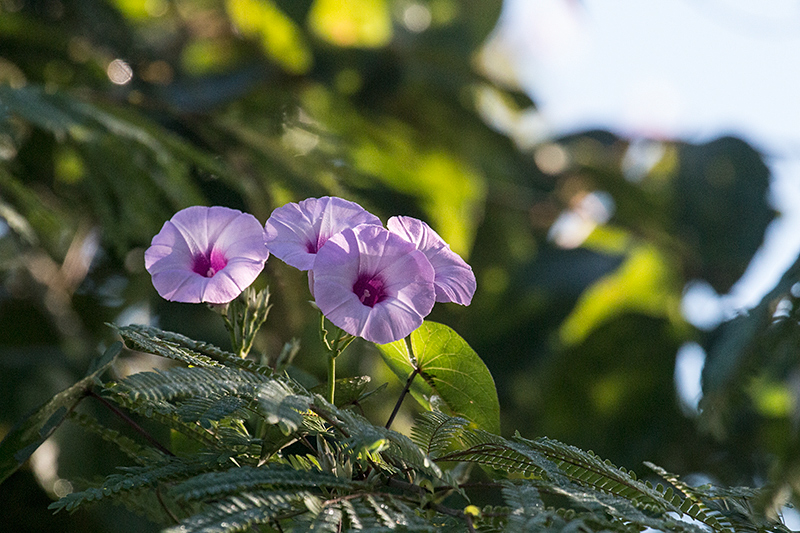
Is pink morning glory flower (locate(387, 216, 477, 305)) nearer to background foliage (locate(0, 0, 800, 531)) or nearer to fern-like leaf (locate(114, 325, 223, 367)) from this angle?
fern-like leaf (locate(114, 325, 223, 367))

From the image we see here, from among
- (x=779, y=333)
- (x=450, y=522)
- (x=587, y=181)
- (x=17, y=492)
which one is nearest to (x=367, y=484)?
(x=450, y=522)

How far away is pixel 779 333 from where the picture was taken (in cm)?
89

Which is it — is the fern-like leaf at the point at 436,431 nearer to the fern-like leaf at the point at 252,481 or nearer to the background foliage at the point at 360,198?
the fern-like leaf at the point at 252,481

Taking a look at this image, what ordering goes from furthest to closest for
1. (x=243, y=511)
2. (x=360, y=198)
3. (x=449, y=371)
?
(x=360, y=198)
(x=449, y=371)
(x=243, y=511)

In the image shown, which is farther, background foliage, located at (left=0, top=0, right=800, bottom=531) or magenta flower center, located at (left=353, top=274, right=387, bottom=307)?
background foliage, located at (left=0, top=0, right=800, bottom=531)

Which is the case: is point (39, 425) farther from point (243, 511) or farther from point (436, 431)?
point (436, 431)

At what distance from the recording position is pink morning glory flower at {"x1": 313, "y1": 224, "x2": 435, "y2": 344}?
0.54 meters

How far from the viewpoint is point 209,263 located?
0.62 meters

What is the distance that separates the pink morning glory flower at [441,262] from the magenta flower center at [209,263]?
15cm

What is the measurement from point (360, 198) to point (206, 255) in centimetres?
91

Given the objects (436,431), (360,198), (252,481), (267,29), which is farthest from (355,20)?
(252,481)

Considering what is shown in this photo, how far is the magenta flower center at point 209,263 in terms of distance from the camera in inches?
24.1

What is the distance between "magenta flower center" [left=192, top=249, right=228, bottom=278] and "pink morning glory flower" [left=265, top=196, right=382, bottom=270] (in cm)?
5

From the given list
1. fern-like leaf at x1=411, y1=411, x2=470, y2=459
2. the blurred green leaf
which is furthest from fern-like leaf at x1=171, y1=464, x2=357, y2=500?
the blurred green leaf
